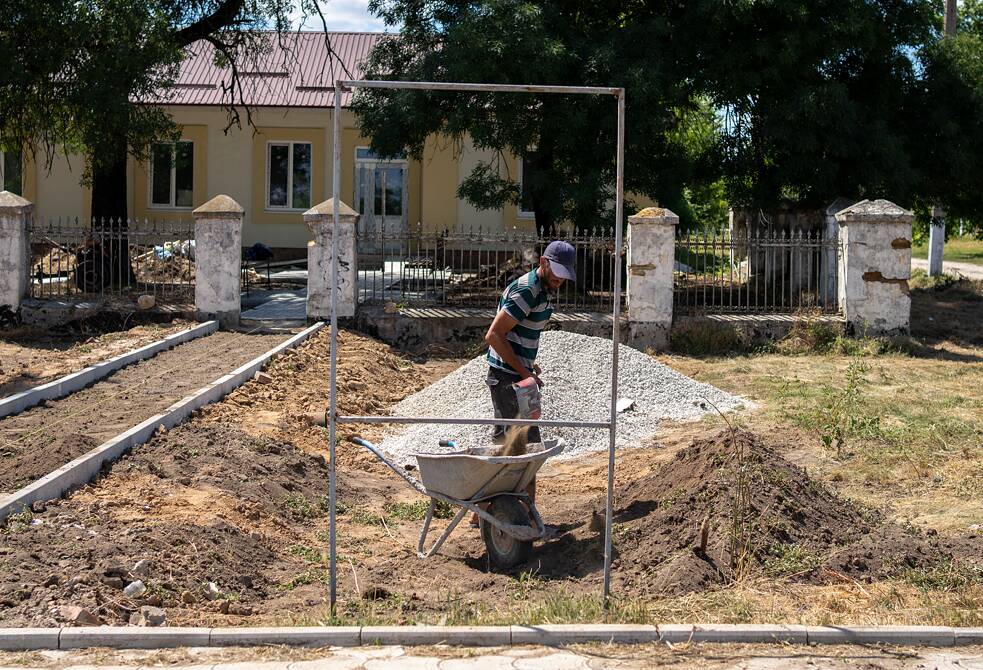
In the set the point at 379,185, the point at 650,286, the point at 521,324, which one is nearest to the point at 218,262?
the point at 650,286

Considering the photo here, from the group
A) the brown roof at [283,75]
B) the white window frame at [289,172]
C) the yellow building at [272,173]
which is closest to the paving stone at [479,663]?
the yellow building at [272,173]

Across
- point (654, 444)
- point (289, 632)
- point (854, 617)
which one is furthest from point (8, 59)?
point (854, 617)

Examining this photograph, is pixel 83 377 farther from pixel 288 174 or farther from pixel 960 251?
pixel 960 251

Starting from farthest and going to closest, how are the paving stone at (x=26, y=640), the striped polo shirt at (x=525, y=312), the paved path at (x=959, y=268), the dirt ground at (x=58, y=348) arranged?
the paved path at (x=959, y=268) → the dirt ground at (x=58, y=348) → the striped polo shirt at (x=525, y=312) → the paving stone at (x=26, y=640)

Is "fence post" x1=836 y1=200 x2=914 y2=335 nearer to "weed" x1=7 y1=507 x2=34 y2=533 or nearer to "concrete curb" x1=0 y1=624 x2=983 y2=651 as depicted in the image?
"concrete curb" x1=0 y1=624 x2=983 y2=651

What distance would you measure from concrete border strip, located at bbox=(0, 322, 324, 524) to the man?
265 cm

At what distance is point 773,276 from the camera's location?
16000 mm

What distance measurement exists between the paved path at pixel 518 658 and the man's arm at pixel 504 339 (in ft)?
7.70

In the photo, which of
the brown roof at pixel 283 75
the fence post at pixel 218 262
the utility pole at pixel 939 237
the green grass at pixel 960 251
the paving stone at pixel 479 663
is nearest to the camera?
the paving stone at pixel 479 663

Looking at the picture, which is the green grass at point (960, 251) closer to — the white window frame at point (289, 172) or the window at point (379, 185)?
the window at point (379, 185)

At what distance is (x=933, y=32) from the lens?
62.1 ft

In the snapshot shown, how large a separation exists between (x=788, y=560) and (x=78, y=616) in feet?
11.7

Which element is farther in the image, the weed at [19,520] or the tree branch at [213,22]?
the tree branch at [213,22]

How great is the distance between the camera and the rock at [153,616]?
→ 511 centimetres
